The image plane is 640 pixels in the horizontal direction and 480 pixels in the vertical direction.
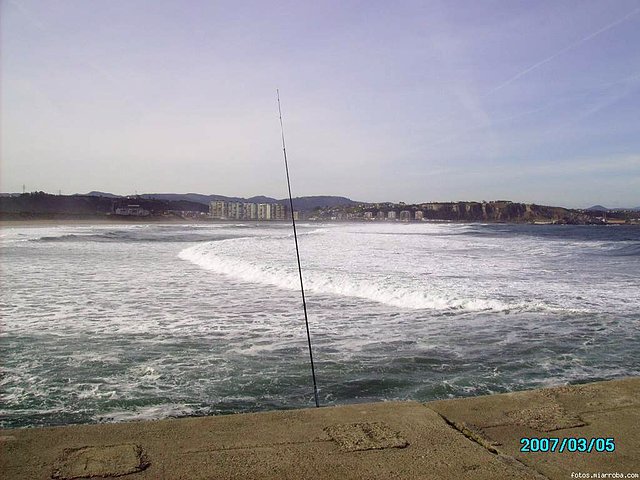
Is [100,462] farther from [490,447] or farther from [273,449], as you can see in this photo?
[490,447]

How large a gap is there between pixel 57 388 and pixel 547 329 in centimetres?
659

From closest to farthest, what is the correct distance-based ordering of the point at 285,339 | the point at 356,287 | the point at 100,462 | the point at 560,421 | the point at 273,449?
the point at 100,462, the point at 273,449, the point at 560,421, the point at 285,339, the point at 356,287

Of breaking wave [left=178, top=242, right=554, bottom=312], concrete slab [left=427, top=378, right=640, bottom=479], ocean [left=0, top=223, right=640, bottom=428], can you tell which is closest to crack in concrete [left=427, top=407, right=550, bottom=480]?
concrete slab [left=427, top=378, right=640, bottom=479]

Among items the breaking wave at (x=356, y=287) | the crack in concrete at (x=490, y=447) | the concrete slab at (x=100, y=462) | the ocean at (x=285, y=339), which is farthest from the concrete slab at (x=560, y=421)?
the breaking wave at (x=356, y=287)

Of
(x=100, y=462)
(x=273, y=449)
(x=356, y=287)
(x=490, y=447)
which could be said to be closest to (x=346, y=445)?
(x=273, y=449)

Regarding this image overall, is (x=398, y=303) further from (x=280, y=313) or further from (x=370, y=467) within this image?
(x=370, y=467)

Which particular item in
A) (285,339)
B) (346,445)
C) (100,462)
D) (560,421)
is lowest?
(285,339)

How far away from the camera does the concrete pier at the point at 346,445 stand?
93.4 inches

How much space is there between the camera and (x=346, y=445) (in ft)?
8.65

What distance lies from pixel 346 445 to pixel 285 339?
4.25 m

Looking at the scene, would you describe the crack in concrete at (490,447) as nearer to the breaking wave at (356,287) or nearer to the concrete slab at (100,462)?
the concrete slab at (100,462)

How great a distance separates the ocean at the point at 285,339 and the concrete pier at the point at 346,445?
4.82ft

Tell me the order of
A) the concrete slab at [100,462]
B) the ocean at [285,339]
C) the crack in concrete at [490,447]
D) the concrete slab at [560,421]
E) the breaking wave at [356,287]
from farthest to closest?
the breaking wave at [356,287]
the ocean at [285,339]
the concrete slab at [560,421]
the crack in concrete at [490,447]
the concrete slab at [100,462]

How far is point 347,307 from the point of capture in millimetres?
9227
